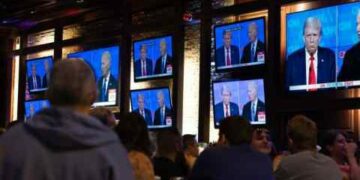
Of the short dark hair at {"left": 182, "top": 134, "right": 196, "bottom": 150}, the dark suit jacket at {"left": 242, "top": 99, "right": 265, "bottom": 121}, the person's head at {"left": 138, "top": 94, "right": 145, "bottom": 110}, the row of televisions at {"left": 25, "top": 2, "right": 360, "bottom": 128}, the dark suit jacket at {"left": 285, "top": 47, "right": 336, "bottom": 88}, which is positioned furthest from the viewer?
the person's head at {"left": 138, "top": 94, "right": 145, "bottom": 110}

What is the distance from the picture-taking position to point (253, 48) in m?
6.71

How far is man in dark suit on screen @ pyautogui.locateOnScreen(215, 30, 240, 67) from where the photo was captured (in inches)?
271

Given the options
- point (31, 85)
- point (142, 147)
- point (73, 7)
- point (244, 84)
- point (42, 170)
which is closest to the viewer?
point (42, 170)

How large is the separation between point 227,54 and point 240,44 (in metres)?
0.23

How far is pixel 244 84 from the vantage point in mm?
6840

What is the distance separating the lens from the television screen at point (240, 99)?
6.65 meters

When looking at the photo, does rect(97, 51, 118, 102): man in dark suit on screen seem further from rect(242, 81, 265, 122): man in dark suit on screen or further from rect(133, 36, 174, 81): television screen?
rect(242, 81, 265, 122): man in dark suit on screen

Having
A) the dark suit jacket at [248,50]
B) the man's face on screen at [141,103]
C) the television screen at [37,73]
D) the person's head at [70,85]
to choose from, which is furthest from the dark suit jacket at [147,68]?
the person's head at [70,85]

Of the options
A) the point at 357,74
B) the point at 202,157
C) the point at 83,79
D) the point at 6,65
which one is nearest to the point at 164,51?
the point at 357,74

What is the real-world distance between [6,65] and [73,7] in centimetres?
251

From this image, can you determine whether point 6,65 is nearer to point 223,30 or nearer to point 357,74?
point 223,30

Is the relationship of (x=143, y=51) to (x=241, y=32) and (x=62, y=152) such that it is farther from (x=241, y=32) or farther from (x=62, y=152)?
(x=62, y=152)

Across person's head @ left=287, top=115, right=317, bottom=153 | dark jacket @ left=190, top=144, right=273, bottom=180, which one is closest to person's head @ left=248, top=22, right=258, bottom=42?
person's head @ left=287, top=115, right=317, bottom=153

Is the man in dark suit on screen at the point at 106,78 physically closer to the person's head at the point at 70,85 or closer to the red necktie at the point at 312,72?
the red necktie at the point at 312,72
